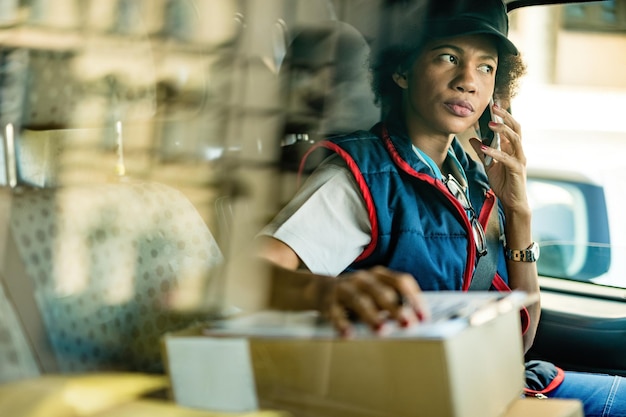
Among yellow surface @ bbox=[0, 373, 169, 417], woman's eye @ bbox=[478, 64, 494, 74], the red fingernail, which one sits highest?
woman's eye @ bbox=[478, 64, 494, 74]

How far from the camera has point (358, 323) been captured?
3.14 feet

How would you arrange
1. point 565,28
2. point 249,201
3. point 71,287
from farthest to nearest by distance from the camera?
1. point 565,28
2. point 249,201
3. point 71,287

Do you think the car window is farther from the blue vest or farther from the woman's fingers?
the woman's fingers

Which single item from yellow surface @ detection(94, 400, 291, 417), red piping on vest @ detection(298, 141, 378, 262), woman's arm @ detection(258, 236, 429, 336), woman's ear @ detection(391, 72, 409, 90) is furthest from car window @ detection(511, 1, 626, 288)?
yellow surface @ detection(94, 400, 291, 417)

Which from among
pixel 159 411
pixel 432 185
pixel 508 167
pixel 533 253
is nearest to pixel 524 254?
pixel 533 253

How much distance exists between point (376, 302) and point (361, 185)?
385 millimetres

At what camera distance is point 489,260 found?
143 centimetres

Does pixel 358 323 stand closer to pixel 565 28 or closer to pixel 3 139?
pixel 3 139

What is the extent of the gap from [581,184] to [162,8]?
1126 millimetres

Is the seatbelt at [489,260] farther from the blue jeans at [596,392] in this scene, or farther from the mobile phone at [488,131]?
the blue jeans at [596,392]

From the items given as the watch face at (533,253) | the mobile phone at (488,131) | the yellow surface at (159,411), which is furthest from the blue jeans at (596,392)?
the yellow surface at (159,411)

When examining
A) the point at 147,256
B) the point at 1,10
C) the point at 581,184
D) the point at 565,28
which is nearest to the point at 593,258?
the point at 581,184

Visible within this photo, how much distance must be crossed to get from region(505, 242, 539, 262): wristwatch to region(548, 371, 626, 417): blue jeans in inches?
10.3

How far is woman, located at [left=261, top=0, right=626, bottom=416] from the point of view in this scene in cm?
127
